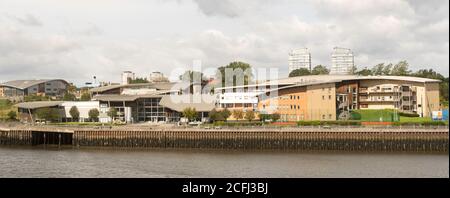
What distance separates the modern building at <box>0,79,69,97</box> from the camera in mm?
124938

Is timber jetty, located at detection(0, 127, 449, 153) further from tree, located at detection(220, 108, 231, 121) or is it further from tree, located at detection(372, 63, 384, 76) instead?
tree, located at detection(372, 63, 384, 76)

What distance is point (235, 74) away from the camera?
4230 inches

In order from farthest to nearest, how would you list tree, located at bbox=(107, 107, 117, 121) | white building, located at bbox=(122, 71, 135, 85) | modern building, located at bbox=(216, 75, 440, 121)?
white building, located at bbox=(122, 71, 135, 85) < tree, located at bbox=(107, 107, 117, 121) < modern building, located at bbox=(216, 75, 440, 121)

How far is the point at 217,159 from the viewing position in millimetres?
43781

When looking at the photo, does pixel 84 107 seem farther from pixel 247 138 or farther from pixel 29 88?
A: pixel 29 88

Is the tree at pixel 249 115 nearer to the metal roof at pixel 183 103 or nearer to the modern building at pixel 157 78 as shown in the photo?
the metal roof at pixel 183 103

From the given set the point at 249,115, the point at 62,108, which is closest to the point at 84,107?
the point at 62,108

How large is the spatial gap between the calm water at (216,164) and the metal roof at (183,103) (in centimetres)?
2163

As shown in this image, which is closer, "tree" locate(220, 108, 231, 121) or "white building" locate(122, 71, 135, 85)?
"tree" locate(220, 108, 231, 121)

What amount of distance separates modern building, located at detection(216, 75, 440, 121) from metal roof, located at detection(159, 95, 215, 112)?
183 centimetres

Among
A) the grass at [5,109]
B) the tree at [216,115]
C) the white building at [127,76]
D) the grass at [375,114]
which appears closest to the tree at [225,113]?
the tree at [216,115]

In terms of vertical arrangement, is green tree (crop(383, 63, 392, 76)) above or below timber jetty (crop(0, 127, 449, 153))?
above

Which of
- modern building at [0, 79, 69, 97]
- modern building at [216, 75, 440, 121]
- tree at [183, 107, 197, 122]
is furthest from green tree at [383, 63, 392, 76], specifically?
modern building at [0, 79, 69, 97]

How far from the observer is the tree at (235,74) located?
100062 millimetres
